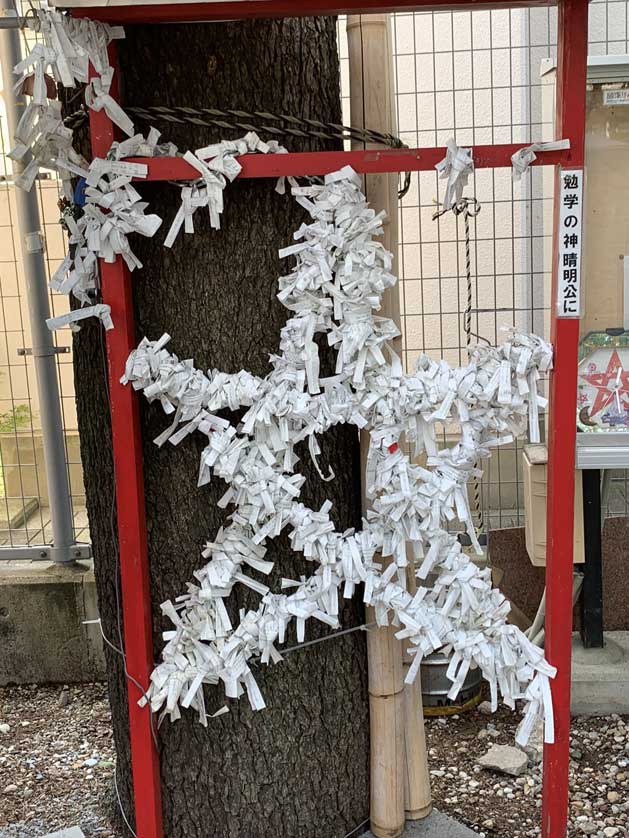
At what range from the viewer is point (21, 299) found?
4.07 m

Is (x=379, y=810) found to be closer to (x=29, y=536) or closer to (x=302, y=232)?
(x=302, y=232)

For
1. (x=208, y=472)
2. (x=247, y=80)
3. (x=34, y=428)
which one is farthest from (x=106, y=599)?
(x=34, y=428)

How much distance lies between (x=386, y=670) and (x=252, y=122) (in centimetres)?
139

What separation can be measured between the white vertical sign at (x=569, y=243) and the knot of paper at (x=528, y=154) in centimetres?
5

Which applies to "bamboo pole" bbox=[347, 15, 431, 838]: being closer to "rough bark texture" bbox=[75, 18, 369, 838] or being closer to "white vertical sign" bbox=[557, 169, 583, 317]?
"rough bark texture" bbox=[75, 18, 369, 838]

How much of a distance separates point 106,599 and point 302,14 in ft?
5.00

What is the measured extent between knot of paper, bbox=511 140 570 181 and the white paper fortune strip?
1.02 feet

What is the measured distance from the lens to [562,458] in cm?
208

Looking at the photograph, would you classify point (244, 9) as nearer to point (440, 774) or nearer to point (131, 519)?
point (131, 519)

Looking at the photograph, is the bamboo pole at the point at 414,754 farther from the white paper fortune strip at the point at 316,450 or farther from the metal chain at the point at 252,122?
the metal chain at the point at 252,122

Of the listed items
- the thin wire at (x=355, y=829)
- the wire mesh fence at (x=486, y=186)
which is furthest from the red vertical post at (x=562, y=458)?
the wire mesh fence at (x=486, y=186)

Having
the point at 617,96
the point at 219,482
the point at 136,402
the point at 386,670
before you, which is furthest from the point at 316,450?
the point at 617,96

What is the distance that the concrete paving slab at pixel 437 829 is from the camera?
2.47 meters

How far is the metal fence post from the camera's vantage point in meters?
3.51
